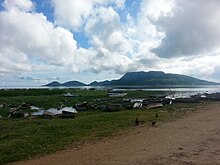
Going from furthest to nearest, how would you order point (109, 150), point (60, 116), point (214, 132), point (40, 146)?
point (60, 116)
point (214, 132)
point (40, 146)
point (109, 150)

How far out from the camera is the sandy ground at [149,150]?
1395 centimetres

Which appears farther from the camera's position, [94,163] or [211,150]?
[211,150]

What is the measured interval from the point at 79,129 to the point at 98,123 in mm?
3264

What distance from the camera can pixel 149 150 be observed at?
52.2 feet

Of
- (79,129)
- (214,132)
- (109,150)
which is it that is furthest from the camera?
(79,129)

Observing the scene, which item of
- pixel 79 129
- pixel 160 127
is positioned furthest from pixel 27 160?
pixel 160 127

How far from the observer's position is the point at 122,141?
60.7ft

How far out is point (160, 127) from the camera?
78.1 feet

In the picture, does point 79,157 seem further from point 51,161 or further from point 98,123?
point 98,123

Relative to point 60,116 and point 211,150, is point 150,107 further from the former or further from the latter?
point 211,150

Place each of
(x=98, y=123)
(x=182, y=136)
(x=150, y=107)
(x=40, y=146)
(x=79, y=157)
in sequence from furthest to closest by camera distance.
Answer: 1. (x=150, y=107)
2. (x=98, y=123)
3. (x=182, y=136)
4. (x=40, y=146)
5. (x=79, y=157)

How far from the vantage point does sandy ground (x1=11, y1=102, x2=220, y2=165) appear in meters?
13.9

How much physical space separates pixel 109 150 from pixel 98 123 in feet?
33.1

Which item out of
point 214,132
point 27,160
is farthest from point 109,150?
point 214,132
